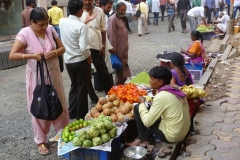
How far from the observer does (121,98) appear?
4.77 meters

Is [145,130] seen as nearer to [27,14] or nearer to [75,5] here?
[75,5]

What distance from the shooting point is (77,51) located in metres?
4.52

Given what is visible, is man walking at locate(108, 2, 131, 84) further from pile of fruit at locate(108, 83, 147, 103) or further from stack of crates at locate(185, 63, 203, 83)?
stack of crates at locate(185, 63, 203, 83)

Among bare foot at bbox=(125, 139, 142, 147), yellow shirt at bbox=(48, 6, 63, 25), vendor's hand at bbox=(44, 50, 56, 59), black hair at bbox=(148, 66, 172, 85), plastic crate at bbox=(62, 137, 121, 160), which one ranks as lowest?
bare foot at bbox=(125, 139, 142, 147)

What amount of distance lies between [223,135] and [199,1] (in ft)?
51.6

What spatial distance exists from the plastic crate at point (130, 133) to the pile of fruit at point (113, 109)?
12cm

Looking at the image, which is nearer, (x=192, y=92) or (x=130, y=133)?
(x=130, y=133)

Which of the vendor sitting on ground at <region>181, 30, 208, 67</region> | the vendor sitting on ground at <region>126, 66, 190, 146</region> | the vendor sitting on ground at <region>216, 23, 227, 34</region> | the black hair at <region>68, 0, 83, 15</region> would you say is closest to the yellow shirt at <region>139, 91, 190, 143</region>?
the vendor sitting on ground at <region>126, 66, 190, 146</region>

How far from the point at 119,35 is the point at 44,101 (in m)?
2.82

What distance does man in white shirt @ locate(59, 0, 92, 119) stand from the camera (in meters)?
4.38

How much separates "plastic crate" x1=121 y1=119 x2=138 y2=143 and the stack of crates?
3023 millimetres

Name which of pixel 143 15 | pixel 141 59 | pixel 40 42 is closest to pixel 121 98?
pixel 40 42

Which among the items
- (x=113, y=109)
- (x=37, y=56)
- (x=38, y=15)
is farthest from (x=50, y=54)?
(x=113, y=109)

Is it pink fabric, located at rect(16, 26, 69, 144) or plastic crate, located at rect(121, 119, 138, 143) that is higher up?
pink fabric, located at rect(16, 26, 69, 144)
